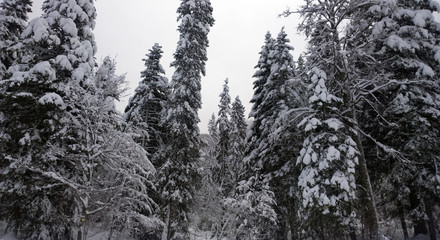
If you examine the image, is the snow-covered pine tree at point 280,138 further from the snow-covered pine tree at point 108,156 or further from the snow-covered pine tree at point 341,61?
the snow-covered pine tree at point 108,156

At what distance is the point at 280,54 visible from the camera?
59.4 ft

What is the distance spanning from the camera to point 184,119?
60.8ft

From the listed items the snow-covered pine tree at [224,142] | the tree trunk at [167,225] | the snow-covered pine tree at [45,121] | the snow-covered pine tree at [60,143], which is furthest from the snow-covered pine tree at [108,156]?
the snow-covered pine tree at [224,142]

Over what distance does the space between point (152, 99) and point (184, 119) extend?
347 centimetres

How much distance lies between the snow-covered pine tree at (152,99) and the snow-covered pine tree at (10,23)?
26.1 ft

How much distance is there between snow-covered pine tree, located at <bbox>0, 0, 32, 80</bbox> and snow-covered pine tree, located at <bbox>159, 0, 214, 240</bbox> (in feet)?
33.9

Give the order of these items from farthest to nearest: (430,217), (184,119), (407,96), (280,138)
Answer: (184,119) < (280,138) < (407,96) < (430,217)

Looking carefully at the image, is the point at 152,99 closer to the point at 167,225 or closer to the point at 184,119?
the point at 184,119

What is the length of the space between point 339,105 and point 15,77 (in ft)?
49.9

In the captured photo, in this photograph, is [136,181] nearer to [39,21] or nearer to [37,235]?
[37,235]

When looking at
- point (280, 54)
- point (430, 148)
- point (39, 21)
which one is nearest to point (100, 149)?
point (39, 21)

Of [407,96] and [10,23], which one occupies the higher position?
[10,23]

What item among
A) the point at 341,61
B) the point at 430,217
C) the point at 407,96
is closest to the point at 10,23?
the point at 341,61

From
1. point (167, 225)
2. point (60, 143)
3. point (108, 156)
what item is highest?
point (60, 143)
